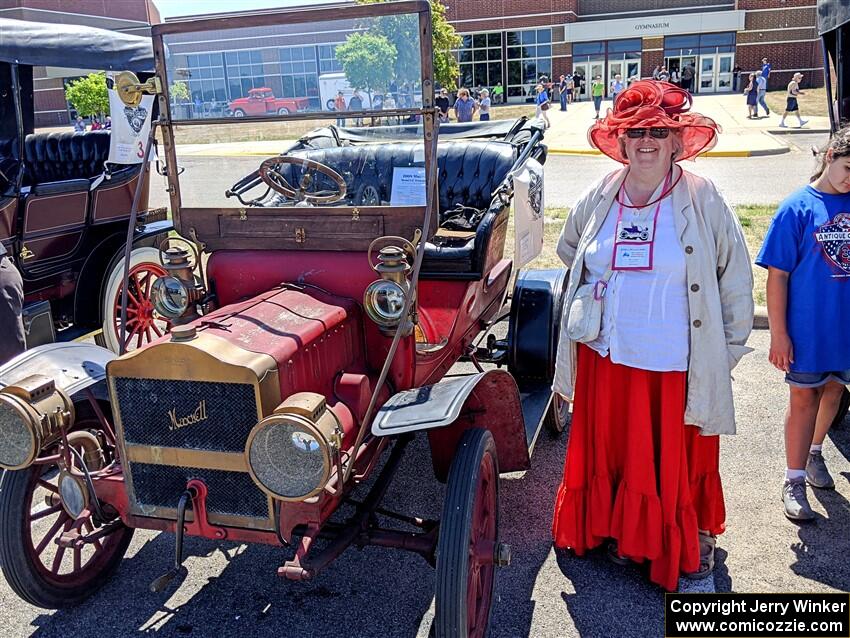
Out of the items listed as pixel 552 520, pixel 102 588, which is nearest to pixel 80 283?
pixel 102 588

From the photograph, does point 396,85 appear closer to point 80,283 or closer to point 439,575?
point 439,575

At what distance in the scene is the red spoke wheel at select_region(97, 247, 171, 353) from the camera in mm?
5199

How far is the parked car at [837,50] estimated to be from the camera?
4055 mm

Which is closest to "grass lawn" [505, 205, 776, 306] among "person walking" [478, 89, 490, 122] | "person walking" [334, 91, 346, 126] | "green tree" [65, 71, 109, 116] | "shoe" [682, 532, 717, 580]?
"shoe" [682, 532, 717, 580]

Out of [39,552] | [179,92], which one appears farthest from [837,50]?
[39,552]

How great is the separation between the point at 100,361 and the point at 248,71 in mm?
1279

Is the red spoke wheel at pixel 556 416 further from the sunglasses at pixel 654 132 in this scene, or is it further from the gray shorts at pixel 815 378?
the sunglasses at pixel 654 132

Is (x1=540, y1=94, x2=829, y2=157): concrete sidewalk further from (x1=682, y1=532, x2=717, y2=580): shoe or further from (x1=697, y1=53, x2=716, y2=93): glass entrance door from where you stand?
(x1=682, y1=532, x2=717, y2=580): shoe

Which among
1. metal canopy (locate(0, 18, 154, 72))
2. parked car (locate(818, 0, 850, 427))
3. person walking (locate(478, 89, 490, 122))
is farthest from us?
person walking (locate(478, 89, 490, 122))

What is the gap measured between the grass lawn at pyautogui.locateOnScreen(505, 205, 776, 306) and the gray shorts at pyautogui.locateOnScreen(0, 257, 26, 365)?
4.20 m

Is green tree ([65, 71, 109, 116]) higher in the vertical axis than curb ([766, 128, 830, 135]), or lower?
higher

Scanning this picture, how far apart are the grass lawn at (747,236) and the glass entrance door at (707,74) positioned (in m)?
26.2

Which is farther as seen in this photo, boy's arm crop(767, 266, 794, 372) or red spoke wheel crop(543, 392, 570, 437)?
red spoke wheel crop(543, 392, 570, 437)

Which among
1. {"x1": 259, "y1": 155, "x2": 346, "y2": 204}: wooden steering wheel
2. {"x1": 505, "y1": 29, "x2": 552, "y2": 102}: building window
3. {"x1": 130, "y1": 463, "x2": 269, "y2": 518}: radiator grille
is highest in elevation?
{"x1": 505, "y1": 29, "x2": 552, "y2": 102}: building window
